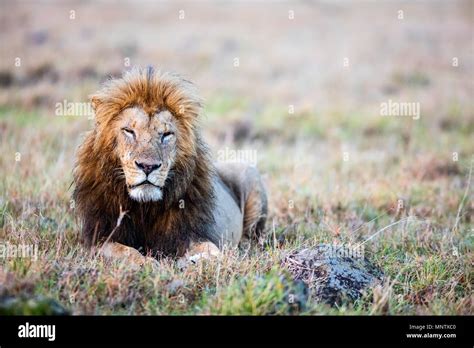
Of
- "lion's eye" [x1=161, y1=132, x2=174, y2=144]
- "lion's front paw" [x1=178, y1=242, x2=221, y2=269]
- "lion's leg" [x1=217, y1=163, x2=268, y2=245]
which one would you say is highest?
"lion's eye" [x1=161, y1=132, x2=174, y2=144]

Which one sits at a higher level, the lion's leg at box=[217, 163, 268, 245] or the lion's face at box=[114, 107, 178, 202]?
the lion's face at box=[114, 107, 178, 202]

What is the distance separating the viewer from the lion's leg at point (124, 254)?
18.0ft

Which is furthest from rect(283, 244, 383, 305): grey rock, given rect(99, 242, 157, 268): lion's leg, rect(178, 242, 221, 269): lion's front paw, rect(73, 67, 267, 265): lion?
rect(99, 242, 157, 268): lion's leg

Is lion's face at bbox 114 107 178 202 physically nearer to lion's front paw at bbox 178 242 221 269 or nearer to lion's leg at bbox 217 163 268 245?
lion's front paw at bbox 178 242 221 269

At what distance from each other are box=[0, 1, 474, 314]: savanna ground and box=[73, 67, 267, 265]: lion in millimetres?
296

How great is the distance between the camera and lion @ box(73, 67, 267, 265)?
220 inches

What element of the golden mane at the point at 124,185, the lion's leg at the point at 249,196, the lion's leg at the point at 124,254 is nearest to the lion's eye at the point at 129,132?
the golden mane at the point at 124,185

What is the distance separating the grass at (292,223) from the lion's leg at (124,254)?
0.30 ft

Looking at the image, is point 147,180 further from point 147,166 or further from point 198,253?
point 198,253

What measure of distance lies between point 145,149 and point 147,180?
0.22 m

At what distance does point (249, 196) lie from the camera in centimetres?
756

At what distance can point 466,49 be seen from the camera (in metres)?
19.5

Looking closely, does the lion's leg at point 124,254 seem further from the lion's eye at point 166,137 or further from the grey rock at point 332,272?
the grey rock at point 332,272

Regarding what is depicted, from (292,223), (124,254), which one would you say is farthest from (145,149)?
(292,223)
